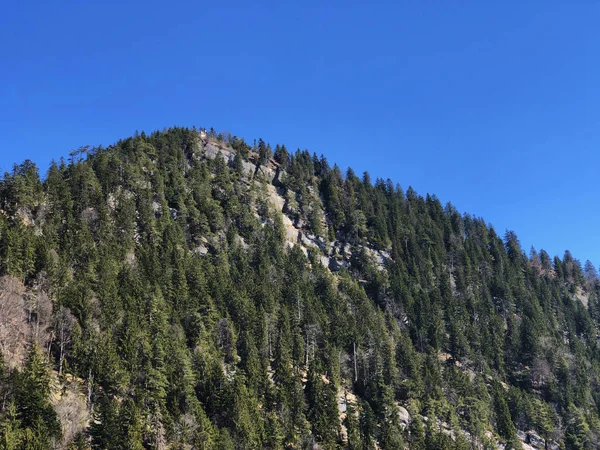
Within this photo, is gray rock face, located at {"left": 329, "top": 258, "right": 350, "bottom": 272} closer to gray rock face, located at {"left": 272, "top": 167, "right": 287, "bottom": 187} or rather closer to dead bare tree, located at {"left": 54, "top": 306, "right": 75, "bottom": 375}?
gray rock face, located at {"left": 272, "top": 167, "right": 287, "bottom": 187}

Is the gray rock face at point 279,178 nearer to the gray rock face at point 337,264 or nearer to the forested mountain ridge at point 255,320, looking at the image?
the forested mountain ridge at point 255,320

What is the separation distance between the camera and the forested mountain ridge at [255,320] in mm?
68688

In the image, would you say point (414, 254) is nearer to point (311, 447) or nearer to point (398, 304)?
point (398, 304)

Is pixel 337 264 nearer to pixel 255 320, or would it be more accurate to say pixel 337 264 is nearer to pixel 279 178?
pixel 279 178

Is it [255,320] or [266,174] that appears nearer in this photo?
[255,320]

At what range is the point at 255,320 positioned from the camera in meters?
98.6

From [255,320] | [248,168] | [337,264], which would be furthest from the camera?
[248,168]

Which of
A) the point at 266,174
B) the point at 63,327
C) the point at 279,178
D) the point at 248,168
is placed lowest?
the point at 63,327

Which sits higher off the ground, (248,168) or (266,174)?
(248,168)

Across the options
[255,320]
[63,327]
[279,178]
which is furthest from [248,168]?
[63,327]

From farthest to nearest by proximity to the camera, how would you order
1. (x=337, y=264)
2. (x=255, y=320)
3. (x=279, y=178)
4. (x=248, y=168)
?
(x=279, y=178), (x=248, y=168), (x=337, y=264), (x=255, y=320)

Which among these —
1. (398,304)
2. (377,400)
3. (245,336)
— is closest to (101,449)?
(245,336)

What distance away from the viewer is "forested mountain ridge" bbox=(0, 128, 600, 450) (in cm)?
6869

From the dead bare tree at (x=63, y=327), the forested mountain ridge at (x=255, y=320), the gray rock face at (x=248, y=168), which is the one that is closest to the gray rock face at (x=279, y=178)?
the forested mountain ridge at (x=255, y=320)
